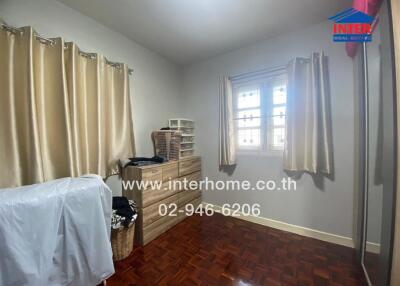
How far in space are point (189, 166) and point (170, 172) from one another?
0.42 meters

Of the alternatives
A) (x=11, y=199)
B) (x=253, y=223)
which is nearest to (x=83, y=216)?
(x=11, y=199)

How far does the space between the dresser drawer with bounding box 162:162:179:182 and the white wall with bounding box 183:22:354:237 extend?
67 cm

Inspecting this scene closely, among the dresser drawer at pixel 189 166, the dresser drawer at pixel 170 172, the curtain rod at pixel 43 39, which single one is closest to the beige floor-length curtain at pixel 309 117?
the dresser drawer at pixel 189 166

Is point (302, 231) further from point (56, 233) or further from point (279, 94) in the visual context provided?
point (56, 233)

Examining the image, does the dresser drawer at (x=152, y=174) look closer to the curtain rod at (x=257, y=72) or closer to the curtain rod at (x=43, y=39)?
the curtain rod at (x=43, y=39)

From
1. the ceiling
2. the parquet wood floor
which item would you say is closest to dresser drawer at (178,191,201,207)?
the parquet wood floor

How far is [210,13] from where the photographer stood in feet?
5.66

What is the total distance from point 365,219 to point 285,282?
2.78 feet

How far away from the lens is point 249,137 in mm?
2441

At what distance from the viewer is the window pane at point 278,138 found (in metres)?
2.19

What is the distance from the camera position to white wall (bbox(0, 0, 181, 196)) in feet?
4.69

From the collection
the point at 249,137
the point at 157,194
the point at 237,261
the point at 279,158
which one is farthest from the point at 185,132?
the point at 237,261

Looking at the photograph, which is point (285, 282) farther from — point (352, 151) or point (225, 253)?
point (352, 151)

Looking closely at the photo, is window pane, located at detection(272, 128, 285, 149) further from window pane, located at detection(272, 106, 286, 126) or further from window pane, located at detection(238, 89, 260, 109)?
window pane, located at detection(238, 89, 260, 109)
